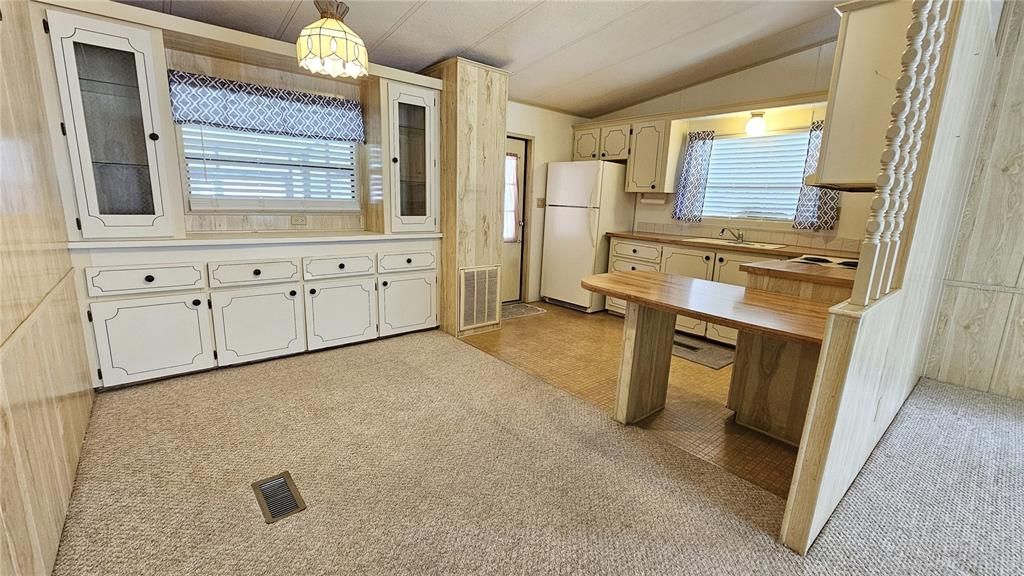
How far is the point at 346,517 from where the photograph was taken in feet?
5.44

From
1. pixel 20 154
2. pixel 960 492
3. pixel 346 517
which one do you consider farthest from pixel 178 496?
pixel 960 492

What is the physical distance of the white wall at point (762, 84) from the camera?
3.61 meters

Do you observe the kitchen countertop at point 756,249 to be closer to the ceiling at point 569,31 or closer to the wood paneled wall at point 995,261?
the wood paneled wall at point 995,261

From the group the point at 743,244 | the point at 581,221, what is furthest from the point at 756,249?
the point at 581,221

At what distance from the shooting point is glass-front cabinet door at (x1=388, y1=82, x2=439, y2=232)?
341 cm

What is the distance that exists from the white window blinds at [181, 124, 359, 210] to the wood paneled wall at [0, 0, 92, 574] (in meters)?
0.82

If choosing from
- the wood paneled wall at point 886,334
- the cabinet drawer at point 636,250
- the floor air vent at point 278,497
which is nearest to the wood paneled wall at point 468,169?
the cabinet drawer at point 636,250

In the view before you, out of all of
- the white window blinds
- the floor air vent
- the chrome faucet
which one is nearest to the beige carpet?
the floor air vent

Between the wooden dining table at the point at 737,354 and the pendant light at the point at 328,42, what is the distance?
1645 millimetres

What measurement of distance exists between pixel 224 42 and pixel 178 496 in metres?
2.56

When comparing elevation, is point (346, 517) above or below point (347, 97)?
below

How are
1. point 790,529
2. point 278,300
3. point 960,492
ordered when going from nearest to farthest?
1. point 790,529
2. point 960,492
3. point 278,300

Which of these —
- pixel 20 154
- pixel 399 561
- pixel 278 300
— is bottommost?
pixel 399 561

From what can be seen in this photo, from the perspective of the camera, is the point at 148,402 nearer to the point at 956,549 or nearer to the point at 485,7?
the point at 485,7
